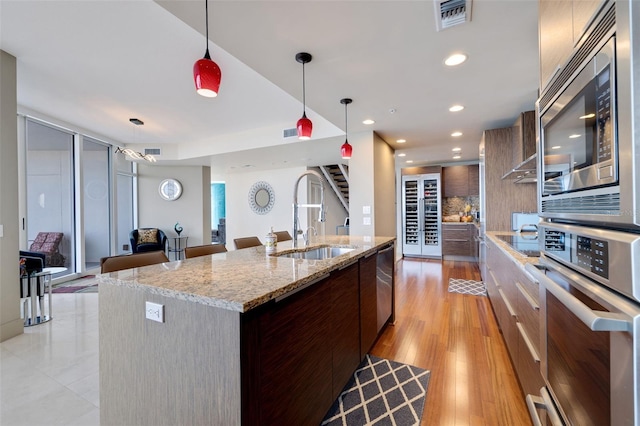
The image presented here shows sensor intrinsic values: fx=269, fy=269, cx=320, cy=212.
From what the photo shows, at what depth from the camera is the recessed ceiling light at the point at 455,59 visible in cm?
202

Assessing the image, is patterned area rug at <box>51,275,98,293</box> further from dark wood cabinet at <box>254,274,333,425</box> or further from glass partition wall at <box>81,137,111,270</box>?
dark wood cabinet at <box>254,274,333,425</box>

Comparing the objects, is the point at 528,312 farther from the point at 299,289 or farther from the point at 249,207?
the point at 249,207

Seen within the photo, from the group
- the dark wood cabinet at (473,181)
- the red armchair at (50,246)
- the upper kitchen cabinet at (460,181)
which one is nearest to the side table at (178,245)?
the red armchair at (50,246)

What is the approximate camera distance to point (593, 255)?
0.70 meters

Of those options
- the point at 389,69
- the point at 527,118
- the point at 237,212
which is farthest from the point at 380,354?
the point at 237,212

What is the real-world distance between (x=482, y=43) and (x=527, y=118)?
1.65 m

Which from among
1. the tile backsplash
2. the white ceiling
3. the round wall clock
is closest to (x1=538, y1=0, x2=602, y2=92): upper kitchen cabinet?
the white ceiling

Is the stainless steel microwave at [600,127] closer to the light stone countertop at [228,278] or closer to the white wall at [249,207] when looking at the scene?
the light stone countertop at [228,278]

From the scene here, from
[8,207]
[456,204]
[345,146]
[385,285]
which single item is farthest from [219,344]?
[456,204]

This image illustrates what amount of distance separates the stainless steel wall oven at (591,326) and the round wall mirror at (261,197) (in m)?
7.04

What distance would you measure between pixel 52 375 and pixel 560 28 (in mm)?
3533

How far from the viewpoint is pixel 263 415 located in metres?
0.97

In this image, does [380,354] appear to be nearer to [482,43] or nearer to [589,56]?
[589,56]

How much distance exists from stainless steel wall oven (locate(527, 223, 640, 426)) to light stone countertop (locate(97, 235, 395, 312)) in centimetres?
87
